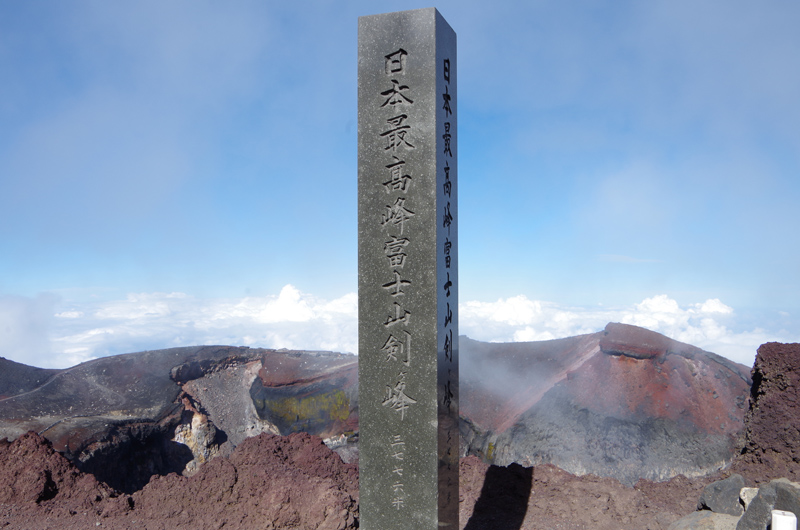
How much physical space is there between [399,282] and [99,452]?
7.21 m

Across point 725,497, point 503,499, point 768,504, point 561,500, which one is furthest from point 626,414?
point 768,504

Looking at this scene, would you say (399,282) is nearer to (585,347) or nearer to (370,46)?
(370,46)

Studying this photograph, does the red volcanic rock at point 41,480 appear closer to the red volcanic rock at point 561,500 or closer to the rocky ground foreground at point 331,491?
the rocky ground foreground at point 331,491

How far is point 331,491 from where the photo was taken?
21.7 ft

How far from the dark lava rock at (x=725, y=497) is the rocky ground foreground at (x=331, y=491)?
2 cm

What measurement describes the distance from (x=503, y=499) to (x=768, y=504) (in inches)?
120

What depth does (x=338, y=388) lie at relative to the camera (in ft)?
35.9

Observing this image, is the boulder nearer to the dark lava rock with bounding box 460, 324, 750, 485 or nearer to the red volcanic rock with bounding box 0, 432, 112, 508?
the dark lava rock with bounding box 460, 324, 750, 485

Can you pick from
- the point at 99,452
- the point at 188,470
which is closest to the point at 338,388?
the point at 188,470

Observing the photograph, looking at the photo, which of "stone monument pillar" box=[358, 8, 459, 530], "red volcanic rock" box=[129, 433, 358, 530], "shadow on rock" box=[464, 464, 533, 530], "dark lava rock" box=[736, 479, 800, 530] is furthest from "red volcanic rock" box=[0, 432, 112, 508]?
"dark lava rock" box=[736, 479, 800, 530]

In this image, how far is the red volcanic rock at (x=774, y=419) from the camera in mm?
7117

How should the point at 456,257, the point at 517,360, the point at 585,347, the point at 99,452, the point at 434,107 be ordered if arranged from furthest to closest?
the point at 517,360
the point at 585,347
the point at 99,452
the point at 456,257
the point at 434,107

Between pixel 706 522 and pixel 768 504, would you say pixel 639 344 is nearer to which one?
pixel 706 522

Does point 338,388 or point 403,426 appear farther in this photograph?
point 338,388
